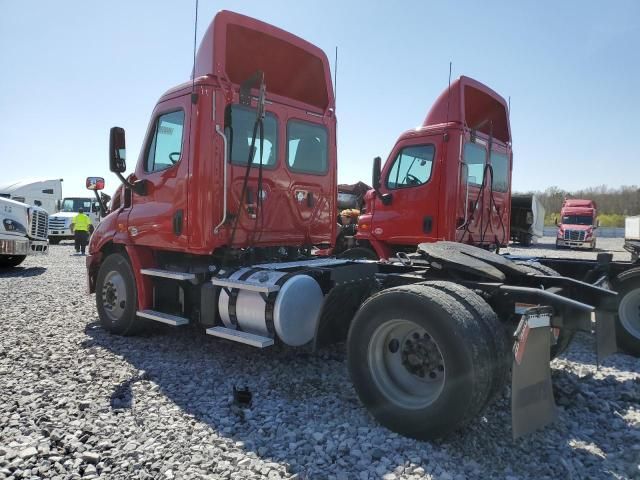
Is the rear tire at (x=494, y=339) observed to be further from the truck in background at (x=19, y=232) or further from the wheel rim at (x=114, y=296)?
the truck in background at (x=19, y=232)

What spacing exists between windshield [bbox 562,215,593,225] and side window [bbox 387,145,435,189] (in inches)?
993

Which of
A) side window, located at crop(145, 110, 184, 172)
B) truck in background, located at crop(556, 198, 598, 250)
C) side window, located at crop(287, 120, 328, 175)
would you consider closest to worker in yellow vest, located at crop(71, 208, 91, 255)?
side window, located at crop(145, 110, 184, 172)

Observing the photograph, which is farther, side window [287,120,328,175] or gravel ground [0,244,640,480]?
side window [287,120,328,175]

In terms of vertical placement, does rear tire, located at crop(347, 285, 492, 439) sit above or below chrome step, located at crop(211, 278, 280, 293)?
below

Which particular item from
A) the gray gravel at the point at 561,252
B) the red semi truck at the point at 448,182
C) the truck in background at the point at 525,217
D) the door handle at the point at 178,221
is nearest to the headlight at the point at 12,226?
the red semi truck at the point at 448,182

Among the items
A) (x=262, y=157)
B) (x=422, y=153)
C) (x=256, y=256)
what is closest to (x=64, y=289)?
(x=256, y=256)

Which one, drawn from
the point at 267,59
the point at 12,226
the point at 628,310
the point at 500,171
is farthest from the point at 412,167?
the point at 12,226

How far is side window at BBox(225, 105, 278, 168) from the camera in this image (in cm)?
499

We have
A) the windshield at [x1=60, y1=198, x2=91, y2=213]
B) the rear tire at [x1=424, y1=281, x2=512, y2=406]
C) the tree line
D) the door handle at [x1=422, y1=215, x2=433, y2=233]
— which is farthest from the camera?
the tree line

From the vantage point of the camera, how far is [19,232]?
11984 millimetres

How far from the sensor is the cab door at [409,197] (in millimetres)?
6875

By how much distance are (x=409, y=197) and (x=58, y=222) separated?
73.3ft

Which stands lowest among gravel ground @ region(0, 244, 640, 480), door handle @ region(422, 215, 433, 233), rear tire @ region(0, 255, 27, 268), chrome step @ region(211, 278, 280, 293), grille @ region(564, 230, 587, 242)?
gravel ground @ region(0, 244, 640, 480)

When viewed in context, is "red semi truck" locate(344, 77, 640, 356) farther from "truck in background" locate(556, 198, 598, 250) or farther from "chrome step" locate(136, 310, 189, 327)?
"truck in background" locate(556, 198, 598, 250)
